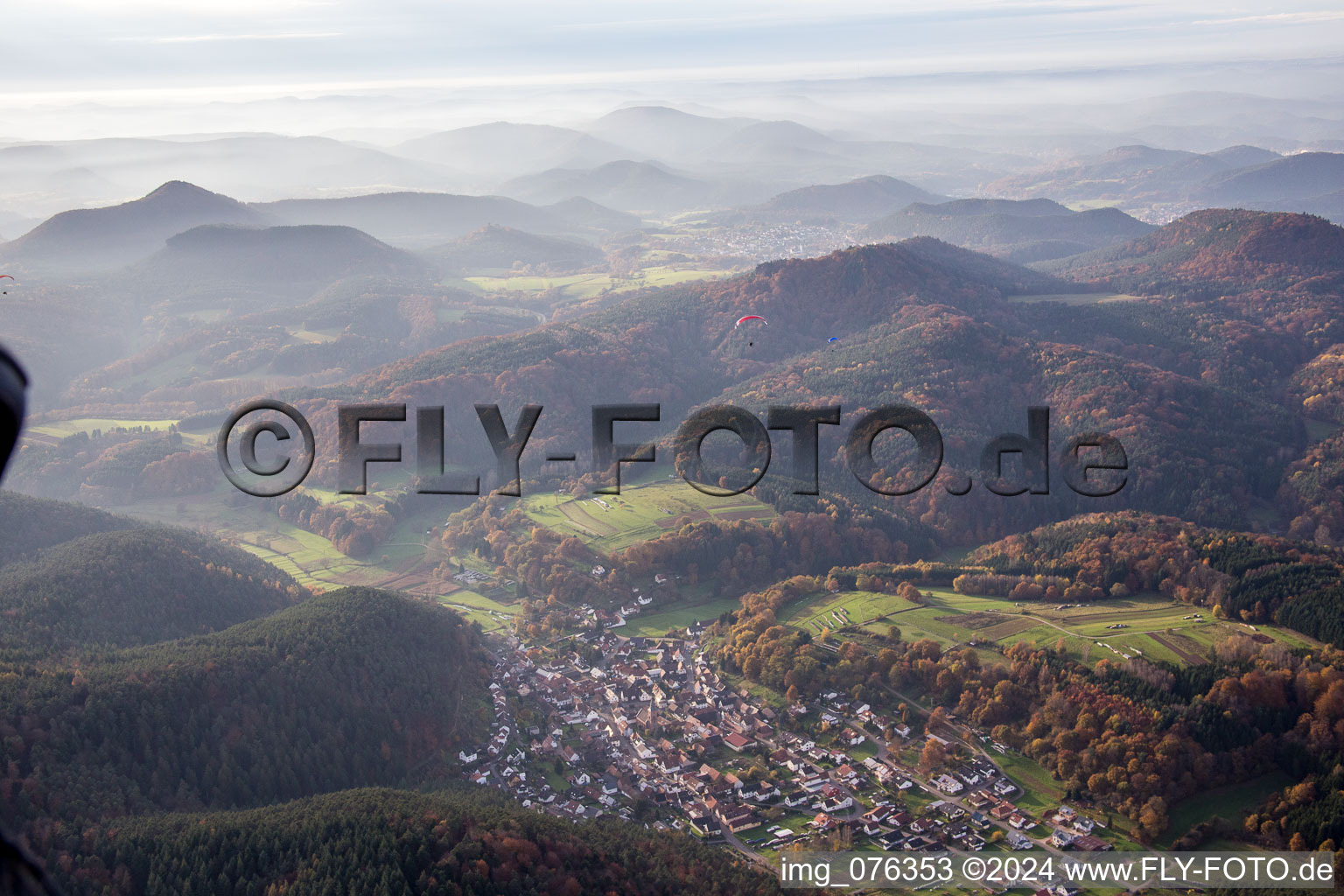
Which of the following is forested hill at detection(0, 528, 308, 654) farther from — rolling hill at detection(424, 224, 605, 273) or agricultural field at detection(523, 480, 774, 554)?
rolling hill at detection(424, 224, 605, 273)

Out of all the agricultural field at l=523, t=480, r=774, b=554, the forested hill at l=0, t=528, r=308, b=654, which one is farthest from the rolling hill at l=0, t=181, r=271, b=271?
the agricultural field at l=523, t=480, r=774, b=554

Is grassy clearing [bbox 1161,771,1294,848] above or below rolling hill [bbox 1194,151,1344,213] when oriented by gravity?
below

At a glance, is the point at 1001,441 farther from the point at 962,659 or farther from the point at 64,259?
the point at 64,259

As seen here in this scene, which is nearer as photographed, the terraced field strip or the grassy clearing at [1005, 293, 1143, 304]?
the terraced field strip

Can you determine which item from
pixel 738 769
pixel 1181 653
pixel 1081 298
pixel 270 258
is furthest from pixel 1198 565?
pixel 270 258

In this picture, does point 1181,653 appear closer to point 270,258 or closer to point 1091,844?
point 1091,844

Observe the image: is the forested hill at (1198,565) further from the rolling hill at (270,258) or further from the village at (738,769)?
the rolling hill at (270,258)

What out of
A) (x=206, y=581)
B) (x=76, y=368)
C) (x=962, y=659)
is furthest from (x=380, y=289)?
(x=962, y=659)
